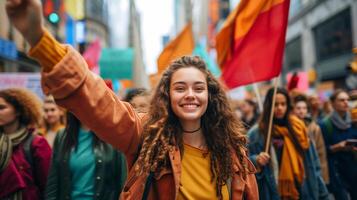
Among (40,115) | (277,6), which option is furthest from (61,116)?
(277,6)

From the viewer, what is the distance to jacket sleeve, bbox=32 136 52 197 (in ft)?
11.5

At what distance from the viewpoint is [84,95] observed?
1584 millimetres

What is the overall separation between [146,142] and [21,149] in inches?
73.7

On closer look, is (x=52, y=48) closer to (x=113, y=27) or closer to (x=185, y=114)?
(x=185, y=114)

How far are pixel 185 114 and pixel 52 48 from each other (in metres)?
0.87

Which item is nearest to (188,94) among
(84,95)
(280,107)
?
(84,95)

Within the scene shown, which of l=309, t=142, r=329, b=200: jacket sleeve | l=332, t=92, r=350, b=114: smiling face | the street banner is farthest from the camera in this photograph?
the street banner

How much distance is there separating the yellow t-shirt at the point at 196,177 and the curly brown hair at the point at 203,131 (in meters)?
0.03

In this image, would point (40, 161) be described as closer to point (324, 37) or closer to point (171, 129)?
point (171, 129)

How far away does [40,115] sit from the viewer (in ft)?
12.6

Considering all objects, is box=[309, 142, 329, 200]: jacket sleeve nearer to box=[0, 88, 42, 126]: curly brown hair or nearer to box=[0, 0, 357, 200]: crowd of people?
box=[0, 0, 357, 200]: crowd of people

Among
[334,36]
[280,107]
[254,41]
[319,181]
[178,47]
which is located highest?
[334,36]

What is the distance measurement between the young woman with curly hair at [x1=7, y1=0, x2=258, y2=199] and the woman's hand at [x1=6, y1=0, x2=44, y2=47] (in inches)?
3.6

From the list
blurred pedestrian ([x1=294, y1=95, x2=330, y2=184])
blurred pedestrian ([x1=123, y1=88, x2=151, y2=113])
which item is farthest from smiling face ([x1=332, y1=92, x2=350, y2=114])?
blurred pedestrian ([x1=123, y1=88, x2=151, y2=113])
